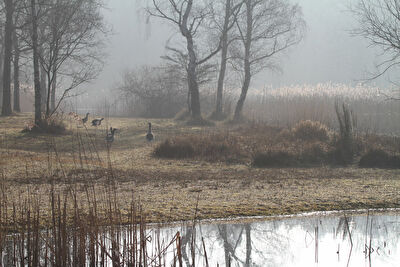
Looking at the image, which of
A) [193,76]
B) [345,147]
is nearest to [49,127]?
[345,147]

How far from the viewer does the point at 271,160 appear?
9.26 metres

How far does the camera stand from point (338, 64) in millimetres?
70312

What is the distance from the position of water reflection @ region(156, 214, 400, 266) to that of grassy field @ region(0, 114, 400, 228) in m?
0.45

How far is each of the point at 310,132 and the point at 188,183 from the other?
5.61 meters

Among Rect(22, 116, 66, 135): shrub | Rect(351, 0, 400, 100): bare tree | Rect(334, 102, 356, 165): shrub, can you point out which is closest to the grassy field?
Rect(334, 102, 356, 165): shrub

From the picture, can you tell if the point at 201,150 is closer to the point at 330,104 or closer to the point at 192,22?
the point at 192,22

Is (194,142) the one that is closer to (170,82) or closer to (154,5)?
(154,5)

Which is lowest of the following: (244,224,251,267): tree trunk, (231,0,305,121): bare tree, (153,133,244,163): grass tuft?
(244,224,251,267): tree trunk

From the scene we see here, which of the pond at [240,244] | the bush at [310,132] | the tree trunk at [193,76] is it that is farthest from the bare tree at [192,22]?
the pond at [240,244]

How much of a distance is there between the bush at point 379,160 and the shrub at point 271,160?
138cm

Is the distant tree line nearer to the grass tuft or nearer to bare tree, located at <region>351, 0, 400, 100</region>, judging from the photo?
the grass tuft

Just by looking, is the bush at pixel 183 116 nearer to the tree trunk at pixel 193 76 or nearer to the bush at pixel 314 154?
the tree trunk at pixel 193 76

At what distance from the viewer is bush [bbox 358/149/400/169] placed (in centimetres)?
932

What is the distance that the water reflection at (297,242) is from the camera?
3.71 metres
